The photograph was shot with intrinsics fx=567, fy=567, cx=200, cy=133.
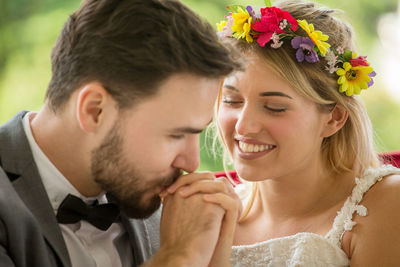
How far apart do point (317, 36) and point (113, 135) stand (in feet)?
3.22

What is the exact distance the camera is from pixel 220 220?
189 centimetres

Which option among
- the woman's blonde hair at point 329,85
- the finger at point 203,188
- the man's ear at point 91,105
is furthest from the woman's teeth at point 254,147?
the man's ear at point 91,105

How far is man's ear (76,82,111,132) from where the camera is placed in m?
1.68

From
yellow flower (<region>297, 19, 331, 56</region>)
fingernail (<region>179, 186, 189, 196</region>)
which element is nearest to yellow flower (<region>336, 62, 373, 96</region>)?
yellow flower (<region>297, 19, 331, 56</region>)

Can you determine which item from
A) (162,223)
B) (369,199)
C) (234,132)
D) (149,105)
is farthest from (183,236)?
(369,199)

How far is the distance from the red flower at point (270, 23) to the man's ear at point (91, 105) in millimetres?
811

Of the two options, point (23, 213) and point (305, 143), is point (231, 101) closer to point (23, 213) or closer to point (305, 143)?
point (305, 143)

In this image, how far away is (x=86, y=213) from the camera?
6.05 feet

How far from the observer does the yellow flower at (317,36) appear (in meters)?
2.24

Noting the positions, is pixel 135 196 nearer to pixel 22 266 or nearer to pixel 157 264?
pixel 157 264

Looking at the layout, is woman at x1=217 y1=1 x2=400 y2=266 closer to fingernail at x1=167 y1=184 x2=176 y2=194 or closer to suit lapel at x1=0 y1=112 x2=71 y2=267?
fingernail at x1=167 y1=184 x2=176 y2=194

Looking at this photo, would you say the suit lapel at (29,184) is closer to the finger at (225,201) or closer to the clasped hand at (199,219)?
the clasped hand at (199,219)

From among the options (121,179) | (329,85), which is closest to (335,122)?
(329,85)

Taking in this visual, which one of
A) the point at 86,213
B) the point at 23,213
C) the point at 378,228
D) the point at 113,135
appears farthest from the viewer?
the point at 378,228
